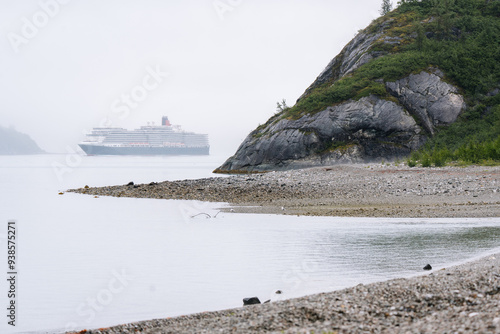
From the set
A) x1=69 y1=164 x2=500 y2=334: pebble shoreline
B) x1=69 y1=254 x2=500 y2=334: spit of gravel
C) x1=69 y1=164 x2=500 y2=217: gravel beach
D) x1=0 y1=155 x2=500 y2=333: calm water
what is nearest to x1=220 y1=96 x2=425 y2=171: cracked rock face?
x1=69 y1=164 x2=500 y2=217: gravel beach

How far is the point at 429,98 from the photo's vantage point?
65.5 meters

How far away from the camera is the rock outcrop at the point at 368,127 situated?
62938mm

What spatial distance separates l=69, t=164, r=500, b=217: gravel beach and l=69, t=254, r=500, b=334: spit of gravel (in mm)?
14483

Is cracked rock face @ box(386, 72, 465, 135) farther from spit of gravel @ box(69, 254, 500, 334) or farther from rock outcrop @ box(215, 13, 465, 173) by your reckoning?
spit of gravel @ box(69, 254, 500, 334)

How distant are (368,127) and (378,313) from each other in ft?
189

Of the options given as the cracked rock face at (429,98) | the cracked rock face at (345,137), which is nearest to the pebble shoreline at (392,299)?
the cracked rock face at (345,137)

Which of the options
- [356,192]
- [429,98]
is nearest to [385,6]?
[429,98]

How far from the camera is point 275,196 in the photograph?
108 ft

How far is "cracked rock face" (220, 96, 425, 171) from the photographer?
62.8 meters

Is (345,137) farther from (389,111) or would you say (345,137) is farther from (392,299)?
(392,299)

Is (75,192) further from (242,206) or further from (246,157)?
(246,157)

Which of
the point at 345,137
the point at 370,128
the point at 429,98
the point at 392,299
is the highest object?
the point at 429,98

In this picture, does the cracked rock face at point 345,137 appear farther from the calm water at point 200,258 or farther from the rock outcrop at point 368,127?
the calm water at point 200,258

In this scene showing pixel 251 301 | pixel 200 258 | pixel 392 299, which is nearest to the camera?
pixel 392 299
